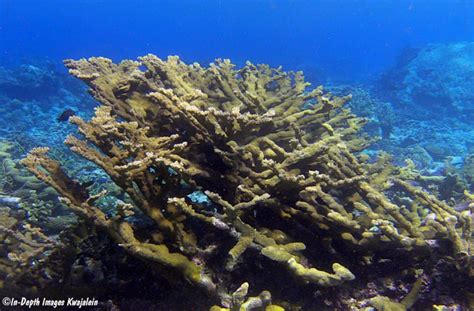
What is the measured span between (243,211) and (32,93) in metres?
22.0

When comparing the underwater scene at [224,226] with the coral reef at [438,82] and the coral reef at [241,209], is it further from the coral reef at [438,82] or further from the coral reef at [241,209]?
the coral reef at [438,82]

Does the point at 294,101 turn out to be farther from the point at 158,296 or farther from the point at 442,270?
the point at 158,296

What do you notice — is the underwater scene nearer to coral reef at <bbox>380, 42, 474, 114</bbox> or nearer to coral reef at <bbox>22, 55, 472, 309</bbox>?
coral reef at <bbox>22, 55, 472, 309</bbox>

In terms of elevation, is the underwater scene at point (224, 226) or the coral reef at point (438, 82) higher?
the coral reef at point (438, 82)

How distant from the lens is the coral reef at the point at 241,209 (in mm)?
2734

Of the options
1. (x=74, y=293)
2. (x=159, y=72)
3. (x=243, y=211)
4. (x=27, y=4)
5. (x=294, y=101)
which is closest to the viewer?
(x=74, y=293)

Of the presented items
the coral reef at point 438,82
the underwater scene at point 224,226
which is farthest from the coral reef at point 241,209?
the coral reef at point 438,82

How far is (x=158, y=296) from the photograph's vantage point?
10.1ft

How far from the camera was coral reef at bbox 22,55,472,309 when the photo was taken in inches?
108

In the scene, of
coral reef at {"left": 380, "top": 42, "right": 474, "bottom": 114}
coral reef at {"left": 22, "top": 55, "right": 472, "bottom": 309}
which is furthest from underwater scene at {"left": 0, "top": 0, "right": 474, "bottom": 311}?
coral reef at {"left": 380, "top": 42, "right": 474, "bottom": 114}

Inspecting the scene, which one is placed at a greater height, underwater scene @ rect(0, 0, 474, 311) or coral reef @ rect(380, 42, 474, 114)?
coral reef @ rect(380, 42, 474, 114)

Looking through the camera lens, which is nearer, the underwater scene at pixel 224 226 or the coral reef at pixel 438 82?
the underwater scene at pixel 224 226

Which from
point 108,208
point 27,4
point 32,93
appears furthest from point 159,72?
point 27,4

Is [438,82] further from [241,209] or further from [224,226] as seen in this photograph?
[224,226]
